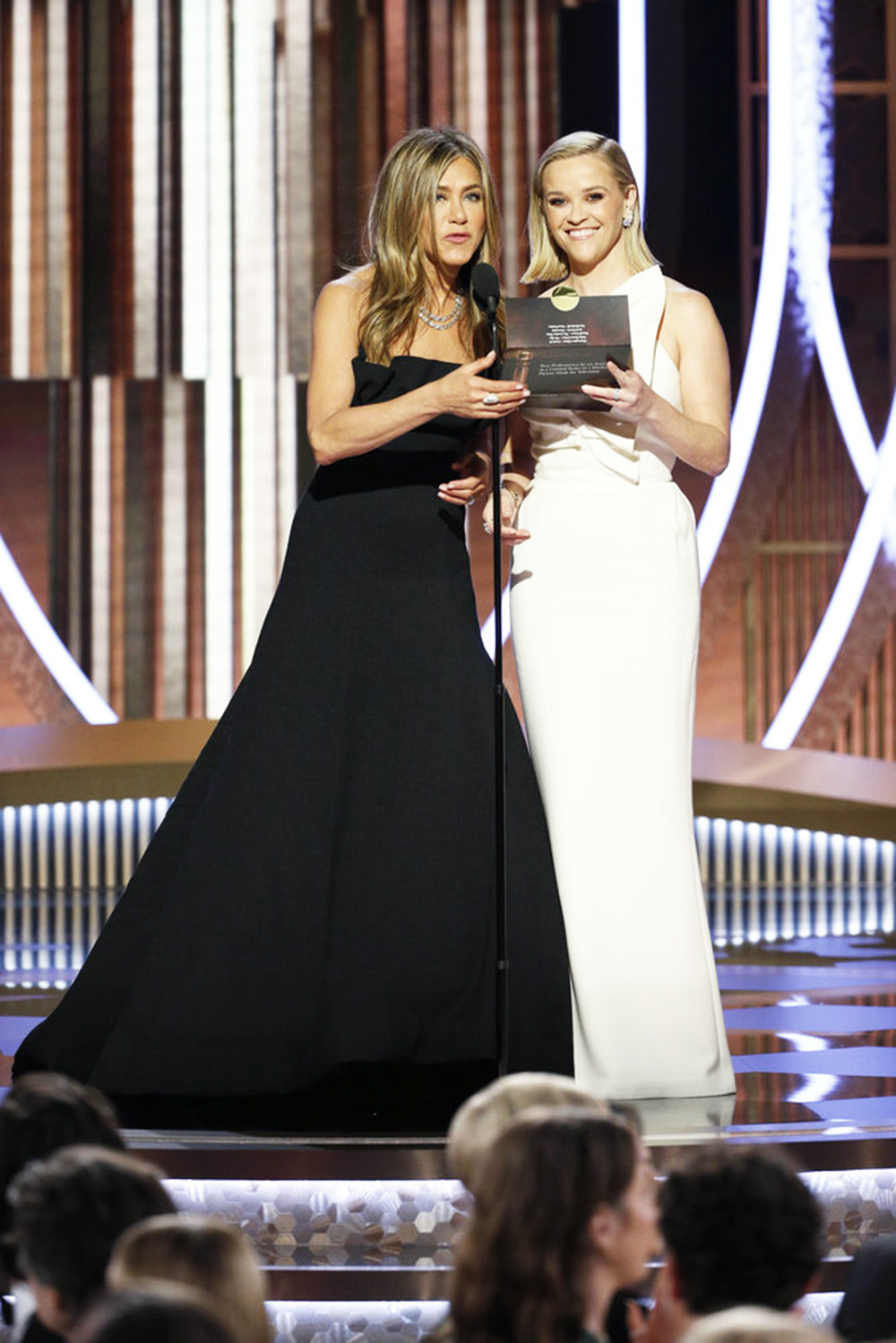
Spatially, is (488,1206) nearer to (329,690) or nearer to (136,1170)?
(136,1170)

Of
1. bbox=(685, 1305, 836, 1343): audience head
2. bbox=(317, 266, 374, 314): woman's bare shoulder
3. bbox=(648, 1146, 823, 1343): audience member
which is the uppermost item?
bbox=(317, 266, 374, 314): woman's bare shoulder

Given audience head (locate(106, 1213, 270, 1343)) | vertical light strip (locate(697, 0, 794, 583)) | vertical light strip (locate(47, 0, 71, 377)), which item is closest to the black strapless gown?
audience head (locate(106, 1213, 270, 1343))

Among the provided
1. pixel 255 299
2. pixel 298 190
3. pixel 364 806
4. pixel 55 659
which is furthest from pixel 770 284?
pixel 364 806

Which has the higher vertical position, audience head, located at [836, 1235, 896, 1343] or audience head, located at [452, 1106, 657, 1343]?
audience head, located at [452, 1106, 657, 1343]

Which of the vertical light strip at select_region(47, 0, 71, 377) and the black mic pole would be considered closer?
the black mic pole

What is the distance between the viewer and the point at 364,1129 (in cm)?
312

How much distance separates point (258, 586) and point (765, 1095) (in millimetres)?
4188

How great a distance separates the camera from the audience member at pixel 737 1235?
5.98 ft

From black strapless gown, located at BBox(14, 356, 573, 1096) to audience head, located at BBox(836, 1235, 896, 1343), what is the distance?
1.20m

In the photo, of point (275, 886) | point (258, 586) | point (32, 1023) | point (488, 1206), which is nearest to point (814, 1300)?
point (275, 886)

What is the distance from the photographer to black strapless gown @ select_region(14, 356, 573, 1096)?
3.28 meters

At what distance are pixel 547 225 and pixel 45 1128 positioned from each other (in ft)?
6.07

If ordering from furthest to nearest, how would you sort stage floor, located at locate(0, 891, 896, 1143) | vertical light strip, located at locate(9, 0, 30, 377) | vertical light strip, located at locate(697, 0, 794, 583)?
vertical light strip, located at locate(9, 0, 30, 377) < vertical light strip, located at locate(697, 0, 794, 583) < stage floor, located at locate(0, 891, 896, 1143)

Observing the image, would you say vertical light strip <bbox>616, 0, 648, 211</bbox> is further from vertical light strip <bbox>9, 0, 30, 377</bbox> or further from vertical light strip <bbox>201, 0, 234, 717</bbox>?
vertical light strip <bbox>9, 0, 30, 377</bbox>
